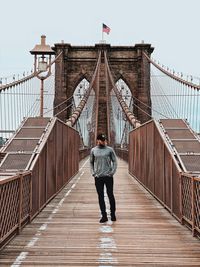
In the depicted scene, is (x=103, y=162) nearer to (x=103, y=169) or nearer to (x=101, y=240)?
(x=103, y=169)

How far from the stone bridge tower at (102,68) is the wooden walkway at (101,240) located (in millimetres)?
35596

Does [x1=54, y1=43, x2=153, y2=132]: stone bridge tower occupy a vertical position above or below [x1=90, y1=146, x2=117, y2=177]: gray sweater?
above

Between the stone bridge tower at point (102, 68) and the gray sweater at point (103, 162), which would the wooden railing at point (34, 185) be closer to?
the gray sweater at point (103, 162)

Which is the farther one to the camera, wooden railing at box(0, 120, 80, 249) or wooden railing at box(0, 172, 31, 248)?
wooden railing at box(0, 120, 80, 249)

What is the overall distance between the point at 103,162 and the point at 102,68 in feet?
124

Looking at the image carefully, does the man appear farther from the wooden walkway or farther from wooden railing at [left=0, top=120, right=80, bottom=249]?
wooden railing at [left=0, top=120, right=80, bottom=249]

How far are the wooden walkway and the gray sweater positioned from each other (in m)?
0.77

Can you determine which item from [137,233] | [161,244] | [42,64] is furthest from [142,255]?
[42,64]

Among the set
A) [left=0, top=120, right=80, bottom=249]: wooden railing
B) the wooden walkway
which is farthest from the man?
[left=0, top=120, right=80, bottom=249]: wooden railing

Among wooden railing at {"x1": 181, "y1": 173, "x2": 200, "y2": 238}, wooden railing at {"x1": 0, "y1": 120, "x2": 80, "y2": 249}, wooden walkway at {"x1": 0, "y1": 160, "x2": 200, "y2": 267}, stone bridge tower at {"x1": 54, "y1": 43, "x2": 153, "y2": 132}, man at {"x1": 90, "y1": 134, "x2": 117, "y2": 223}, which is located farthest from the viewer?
stone bridge tower at {"x1": 54, "y1": 43, "x2": 153, "y2": 132}

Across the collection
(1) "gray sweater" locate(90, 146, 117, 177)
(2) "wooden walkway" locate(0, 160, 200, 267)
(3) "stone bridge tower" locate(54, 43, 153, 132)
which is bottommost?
(2) "wooden walkway" locate(0, 160, 200, 267)

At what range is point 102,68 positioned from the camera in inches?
1718

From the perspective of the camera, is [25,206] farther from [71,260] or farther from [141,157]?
[141,157]

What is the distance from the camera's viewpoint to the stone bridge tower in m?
43.2
